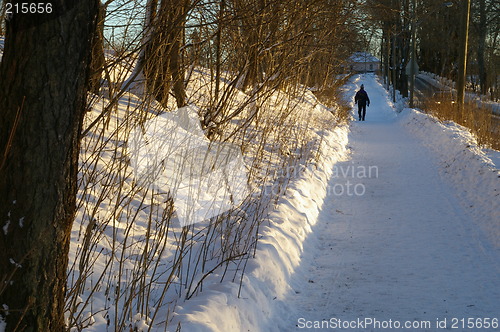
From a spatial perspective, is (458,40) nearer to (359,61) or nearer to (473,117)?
(359,61)

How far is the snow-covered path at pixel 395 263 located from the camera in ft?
13.5

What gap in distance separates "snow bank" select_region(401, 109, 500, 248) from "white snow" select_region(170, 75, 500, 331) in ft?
0.09

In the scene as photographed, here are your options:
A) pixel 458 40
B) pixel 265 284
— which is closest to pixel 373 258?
pixel 265 284

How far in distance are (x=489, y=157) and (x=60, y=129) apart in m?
9.18

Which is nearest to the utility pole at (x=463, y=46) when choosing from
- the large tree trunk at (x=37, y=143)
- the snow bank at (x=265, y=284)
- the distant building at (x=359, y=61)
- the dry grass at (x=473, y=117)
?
the dry grass at (x=473, y=117)

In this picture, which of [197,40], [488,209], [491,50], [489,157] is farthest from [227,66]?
[491,50]

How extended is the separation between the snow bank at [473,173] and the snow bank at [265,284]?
214 centimetres

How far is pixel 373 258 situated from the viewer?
5387mm

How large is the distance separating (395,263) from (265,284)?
160 cm

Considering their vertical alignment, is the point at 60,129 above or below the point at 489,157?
above

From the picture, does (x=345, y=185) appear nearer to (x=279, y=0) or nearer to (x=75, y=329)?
(x=279, y=0)

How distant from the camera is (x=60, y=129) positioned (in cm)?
227

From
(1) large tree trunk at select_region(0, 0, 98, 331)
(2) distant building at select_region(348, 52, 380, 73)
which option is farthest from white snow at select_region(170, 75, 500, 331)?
(2) distant building at select_region(348, 52, 380, 73)

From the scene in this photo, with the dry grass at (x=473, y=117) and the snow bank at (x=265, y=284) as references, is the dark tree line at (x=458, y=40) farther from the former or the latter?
the snow bank at (x=265, y=284)
